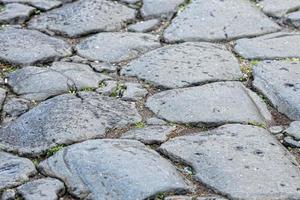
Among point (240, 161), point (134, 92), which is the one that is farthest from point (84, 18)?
point (240, 161)

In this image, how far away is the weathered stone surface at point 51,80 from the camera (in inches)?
127

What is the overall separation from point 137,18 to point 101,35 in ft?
1.04

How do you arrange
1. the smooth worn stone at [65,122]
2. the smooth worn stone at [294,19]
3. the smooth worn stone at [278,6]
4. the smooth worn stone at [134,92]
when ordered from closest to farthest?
the smooth worn stone at [65,122], the smooth worn stone at [134,92], the smooth worn stone at [294,19], the smooth worn stone at [278,6]

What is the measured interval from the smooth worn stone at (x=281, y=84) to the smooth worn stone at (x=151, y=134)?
0.51 m

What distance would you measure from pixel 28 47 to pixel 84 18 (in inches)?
18.0

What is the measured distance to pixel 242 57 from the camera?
357cm

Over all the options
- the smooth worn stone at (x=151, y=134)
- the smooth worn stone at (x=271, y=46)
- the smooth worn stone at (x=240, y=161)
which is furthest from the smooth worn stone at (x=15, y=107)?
the smooth worn stone at (x=271, y=46)

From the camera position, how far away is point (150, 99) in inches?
125

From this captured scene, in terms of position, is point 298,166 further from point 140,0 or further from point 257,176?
point 140,0

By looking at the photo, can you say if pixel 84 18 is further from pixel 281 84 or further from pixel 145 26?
pixel 281 84

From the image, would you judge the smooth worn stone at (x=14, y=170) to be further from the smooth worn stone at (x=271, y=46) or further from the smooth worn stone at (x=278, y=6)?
the smooth worn stone at (x=278, y=6)

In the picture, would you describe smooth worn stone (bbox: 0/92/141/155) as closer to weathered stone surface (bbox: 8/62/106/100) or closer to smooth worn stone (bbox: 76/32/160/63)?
weathered stone surface (bbox: 8/62/106/100)

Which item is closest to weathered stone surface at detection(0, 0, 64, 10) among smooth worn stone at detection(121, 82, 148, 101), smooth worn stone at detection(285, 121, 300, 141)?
smooth worn stone at detection(121, 82, 148, 101)

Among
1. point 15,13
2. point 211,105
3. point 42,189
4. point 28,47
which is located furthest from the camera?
point 15,13
